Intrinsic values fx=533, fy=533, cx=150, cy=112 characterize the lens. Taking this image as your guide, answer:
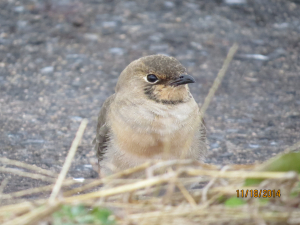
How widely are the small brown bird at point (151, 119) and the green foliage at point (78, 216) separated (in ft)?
4.47

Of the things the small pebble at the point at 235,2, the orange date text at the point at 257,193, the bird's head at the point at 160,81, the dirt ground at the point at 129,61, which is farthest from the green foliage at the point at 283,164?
the small pebble at the point at 235,2

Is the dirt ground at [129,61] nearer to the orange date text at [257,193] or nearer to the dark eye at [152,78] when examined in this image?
the dark eye at [152,78]

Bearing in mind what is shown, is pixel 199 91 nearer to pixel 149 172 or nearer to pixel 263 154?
pixel 263 154

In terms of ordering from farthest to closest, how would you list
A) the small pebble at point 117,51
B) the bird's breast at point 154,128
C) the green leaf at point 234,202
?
the small pebble at point 117,51 < the bird's breast at point 154,128 < the green leaf at point 234,202

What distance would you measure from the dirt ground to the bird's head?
3.47 ft

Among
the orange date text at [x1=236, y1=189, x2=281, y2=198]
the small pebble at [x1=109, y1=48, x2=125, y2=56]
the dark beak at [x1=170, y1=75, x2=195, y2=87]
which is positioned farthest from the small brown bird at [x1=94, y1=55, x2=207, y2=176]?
the small pebble at [x1=109, y1=48, x2=125, y2=56]

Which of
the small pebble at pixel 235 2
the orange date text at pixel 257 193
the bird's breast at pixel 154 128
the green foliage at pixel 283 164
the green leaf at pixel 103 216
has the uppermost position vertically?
the green foliage at pixel 283 164

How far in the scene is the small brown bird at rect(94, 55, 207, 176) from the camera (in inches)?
154

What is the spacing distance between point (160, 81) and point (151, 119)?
0.35m

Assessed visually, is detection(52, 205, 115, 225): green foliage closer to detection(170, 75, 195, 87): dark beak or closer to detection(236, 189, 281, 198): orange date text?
detection(236, 189, 281, 198): orange date text

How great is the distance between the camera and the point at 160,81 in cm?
416

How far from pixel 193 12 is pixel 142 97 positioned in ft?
13.4

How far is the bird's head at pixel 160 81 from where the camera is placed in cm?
412

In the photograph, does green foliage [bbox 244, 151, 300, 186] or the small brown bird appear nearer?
green foliage [bbox 244, 151, 300, 186]
